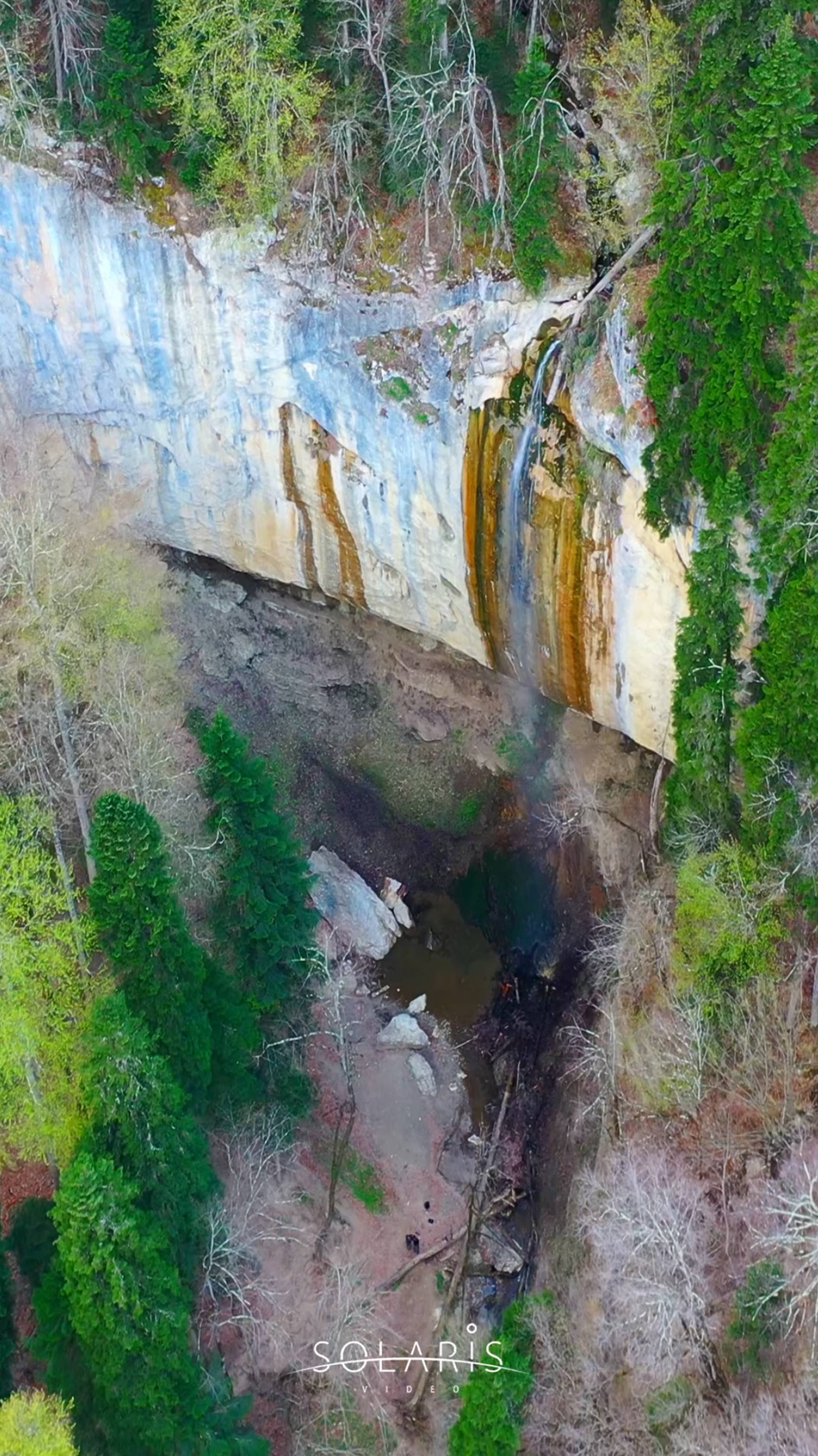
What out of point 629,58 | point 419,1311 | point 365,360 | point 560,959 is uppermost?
point 629,58

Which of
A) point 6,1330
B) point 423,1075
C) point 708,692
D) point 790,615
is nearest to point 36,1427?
point 6,1330

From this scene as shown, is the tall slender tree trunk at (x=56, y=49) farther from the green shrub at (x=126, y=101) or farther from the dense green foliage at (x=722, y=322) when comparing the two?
the dense green foliage at (x=722, y=322)

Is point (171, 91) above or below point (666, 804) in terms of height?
above

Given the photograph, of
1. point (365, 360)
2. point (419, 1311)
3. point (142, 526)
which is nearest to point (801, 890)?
point (419, 1311)

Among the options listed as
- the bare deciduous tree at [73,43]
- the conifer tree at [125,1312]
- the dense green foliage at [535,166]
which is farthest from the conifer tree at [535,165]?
the conifer tree at [125,1312]

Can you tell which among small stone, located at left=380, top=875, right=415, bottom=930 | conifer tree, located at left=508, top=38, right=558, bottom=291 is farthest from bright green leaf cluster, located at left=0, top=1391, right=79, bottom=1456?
conifer tree, located at left=508, top=38, right=558, bottom=291

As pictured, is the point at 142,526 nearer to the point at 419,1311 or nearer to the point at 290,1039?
the point at 290,1039
